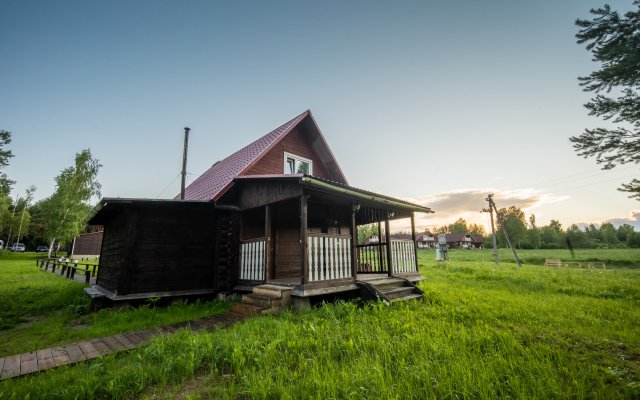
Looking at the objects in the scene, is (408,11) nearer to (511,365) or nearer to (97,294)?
(511,365)

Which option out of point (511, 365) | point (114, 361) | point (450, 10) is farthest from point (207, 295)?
point (450, 10)

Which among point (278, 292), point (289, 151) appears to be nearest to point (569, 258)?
point (289, 151)

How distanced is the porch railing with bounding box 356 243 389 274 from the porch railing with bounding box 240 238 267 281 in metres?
3.75

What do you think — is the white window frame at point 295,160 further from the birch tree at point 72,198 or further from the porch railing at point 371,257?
the birch tree at point 72,198

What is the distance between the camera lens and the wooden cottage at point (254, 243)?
6.91 m

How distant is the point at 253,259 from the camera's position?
26.2 ft

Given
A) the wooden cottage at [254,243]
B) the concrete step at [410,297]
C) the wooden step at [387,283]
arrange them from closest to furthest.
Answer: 1. the wooden cottage at [254,243]
2. the concrete step at [410,297]
3. the wooden step at [387,283]

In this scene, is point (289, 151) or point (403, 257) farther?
point (289, 151)

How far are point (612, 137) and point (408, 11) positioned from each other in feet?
32.6

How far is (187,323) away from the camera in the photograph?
577cm

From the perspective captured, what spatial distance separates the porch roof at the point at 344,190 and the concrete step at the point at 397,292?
2.69m

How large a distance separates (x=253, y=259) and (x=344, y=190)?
3519 millimetres

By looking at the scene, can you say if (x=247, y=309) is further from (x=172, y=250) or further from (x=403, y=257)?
(x=403, y=257)

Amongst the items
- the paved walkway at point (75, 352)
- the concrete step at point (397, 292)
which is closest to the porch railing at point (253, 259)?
the paved walkway at point (75, 352)
